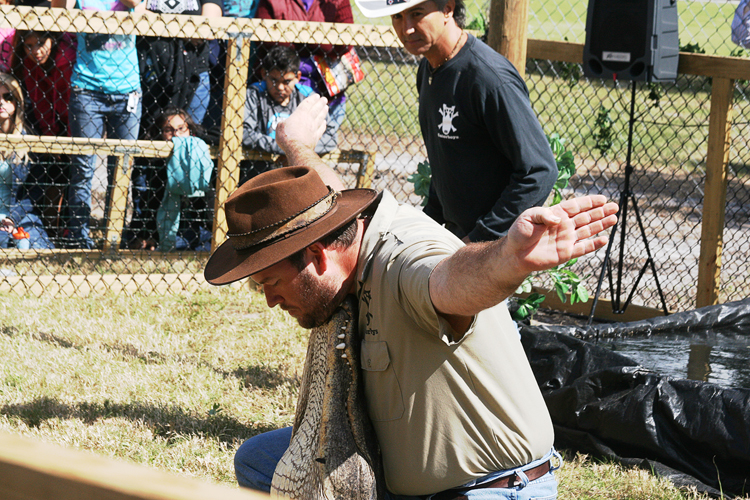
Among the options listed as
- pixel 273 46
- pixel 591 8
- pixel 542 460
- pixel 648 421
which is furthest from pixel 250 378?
pixel 591 8

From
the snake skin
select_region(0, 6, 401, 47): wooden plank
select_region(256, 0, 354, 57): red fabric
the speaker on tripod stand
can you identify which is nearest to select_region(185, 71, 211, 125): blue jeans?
select_region(256, 0, 354, 57): red fabric

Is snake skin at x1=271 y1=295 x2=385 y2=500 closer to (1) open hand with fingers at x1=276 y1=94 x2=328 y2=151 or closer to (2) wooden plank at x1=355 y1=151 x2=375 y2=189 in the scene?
(1) open hand with fingers at x1=276 y1=94 x2=328 y2=151

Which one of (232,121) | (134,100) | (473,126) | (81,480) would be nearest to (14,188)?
(134,100)

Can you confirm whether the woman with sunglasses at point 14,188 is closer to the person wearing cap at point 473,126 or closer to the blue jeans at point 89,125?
the blue jeans at point 89,125

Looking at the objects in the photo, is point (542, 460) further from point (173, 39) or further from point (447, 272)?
point (173, 39)

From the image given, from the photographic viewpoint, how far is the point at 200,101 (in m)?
6.13

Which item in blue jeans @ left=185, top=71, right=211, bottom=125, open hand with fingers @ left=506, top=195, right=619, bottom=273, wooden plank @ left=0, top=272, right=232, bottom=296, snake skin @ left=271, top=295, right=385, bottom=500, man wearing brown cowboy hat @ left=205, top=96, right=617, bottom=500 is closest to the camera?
open hand with fingers @ left=506, top=195, right=619, bottom=273

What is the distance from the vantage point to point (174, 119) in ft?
19.5

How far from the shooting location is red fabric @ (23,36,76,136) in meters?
5.78

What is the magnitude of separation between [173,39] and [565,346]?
394 cm

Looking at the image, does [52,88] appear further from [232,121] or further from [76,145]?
[232,121]

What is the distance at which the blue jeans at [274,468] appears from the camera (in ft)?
6.69

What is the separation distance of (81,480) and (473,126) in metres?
2.71

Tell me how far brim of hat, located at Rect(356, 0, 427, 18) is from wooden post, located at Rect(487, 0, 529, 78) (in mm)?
680
